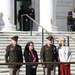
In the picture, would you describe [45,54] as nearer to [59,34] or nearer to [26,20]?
[59,34]

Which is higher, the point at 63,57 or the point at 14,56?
the point at 14,56

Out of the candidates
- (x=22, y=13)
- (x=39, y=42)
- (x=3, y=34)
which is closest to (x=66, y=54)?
(x=39, y=42)

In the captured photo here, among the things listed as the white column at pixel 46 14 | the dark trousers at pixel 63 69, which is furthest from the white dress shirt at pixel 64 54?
the white column at pixel 46 14

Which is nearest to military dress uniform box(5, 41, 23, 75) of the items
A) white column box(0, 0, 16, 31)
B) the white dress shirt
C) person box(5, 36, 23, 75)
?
person box(5, 36, 23, 75)

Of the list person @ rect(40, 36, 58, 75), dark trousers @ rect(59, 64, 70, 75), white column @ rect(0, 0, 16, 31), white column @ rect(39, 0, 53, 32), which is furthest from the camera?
white column @ rect(39, 0, 53, 32)

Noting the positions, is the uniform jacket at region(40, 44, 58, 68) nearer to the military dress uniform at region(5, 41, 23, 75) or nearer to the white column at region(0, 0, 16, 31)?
the military dress uniform at region(5, 41, 23, 75)

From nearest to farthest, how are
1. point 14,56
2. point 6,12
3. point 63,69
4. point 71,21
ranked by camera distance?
Result: point 14,56 → point 63,69 → point 6,12 → point 71,21

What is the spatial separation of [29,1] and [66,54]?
487 inches

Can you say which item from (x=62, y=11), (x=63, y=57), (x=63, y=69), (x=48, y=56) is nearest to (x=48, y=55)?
(x=48, y=56)

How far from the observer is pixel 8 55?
12.5m

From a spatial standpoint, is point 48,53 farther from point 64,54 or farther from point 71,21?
point 71,21

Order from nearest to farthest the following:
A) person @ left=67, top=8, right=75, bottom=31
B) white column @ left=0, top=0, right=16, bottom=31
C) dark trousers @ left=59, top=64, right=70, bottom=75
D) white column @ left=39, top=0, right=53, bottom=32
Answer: dark trousers @ left=59, top=64, right=70, bottom=75, white column @ left=0, top=0, right=16, bottom=31, white column @ left=39, top=0, right=53, bottom=32, person @ left=67, top=8, right=75, bottom=31

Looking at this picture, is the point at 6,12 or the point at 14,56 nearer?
the point at 14,56

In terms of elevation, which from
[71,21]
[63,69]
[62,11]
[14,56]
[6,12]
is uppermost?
[6,12]
